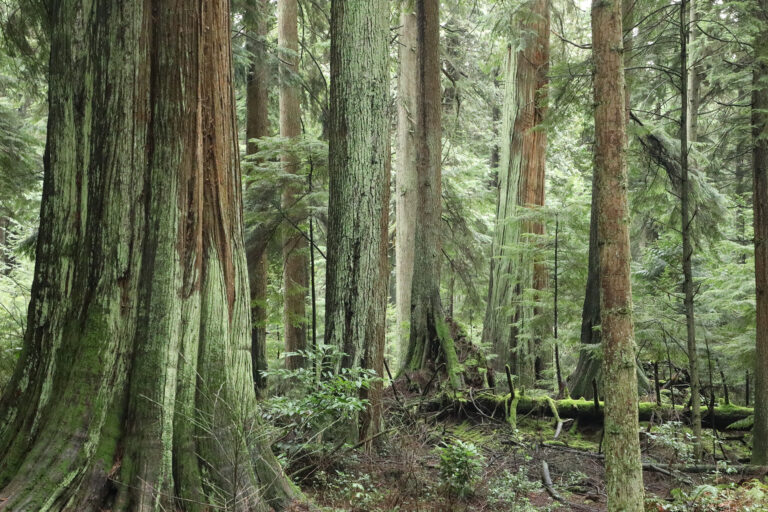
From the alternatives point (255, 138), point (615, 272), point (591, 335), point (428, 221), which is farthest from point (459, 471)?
point (255, 138)

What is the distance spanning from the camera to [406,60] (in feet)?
44.9

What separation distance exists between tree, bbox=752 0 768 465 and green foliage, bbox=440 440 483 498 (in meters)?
4.57

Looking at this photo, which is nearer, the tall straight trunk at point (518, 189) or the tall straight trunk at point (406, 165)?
the tall straight trunk at point (518, 189)

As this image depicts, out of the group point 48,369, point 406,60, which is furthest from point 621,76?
point 406,60

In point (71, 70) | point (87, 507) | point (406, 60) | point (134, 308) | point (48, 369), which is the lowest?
point (87, 507)

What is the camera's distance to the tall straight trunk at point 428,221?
30.4 feet

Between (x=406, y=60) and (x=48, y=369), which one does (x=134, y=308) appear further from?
(x=406, y=60)

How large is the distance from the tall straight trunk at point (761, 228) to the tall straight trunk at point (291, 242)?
22.1 feet

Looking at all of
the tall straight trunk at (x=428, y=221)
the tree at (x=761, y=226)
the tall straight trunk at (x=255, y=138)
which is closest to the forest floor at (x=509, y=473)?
the tree at (x=761, y=226)

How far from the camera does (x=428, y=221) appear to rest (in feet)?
32.3

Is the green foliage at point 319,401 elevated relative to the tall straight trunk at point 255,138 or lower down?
lower down

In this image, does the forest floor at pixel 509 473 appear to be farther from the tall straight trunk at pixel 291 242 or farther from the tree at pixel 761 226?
the tall straight trunk at pixel 291 242

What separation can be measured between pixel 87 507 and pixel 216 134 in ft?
8.24

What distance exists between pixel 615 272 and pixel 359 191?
8.46 feet
